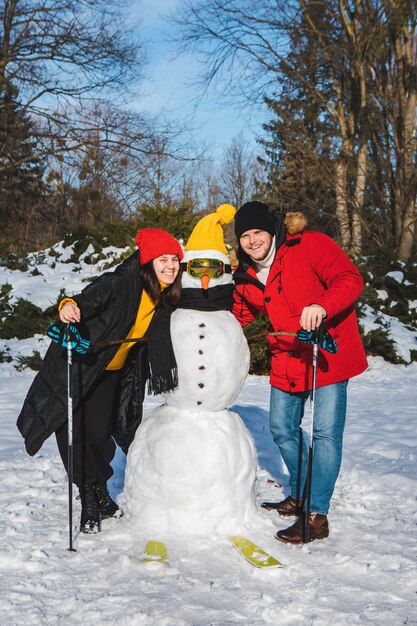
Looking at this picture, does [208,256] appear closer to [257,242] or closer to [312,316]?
[257,242]

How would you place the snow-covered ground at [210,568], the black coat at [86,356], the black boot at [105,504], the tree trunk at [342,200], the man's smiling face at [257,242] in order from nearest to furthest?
the snow-covered ground at [210,568] < the black coat at [86,356] < the man's smiling face at [257,242] < the black boot at [105,504] < the tree trunk at [342,200]

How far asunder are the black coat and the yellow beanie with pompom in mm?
346

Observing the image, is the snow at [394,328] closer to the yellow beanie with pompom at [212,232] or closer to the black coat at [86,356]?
the yellow beanie with pompom at [212,232]

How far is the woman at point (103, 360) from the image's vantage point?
295cm

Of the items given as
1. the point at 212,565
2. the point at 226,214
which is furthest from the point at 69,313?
the point at 212,565

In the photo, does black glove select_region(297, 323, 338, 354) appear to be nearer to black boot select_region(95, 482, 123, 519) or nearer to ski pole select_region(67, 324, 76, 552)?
ski pole select_region(67, 324, 76, 552)

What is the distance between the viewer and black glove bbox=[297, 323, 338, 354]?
9.23 ft

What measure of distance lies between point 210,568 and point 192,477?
0.43 metres

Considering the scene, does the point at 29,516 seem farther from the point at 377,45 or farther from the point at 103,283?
the point at 377,45

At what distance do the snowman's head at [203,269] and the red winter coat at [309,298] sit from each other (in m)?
0.26

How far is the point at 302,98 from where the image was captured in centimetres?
1786

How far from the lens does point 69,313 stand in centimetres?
280

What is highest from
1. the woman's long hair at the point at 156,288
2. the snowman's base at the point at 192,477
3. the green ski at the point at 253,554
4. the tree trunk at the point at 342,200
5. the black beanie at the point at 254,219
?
the tree trunk at the point at 342,200

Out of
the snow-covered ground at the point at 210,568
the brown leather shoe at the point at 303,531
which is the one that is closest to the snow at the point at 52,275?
the snow-covered ground at the point at 210,568
